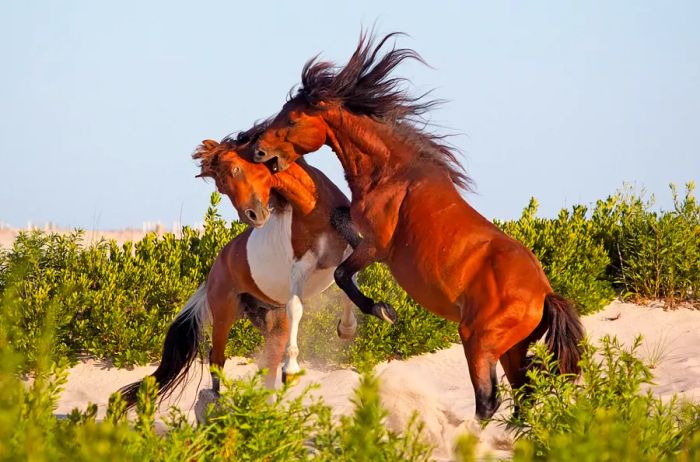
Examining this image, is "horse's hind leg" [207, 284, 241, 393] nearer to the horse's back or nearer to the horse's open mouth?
the horse's open mouth

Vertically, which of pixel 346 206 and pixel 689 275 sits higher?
pixel 689 275

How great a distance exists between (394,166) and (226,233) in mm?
4152

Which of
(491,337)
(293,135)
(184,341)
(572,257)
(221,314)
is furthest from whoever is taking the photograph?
(572,257)

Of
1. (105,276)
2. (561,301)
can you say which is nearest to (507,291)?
(561,301)

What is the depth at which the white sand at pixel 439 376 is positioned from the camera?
6352 mm

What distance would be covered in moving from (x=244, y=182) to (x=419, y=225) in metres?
1.30

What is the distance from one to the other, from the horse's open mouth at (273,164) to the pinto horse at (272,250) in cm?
4

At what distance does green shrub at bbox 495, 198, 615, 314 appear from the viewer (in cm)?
925

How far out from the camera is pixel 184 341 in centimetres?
702

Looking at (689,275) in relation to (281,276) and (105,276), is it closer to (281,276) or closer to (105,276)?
(281,276)

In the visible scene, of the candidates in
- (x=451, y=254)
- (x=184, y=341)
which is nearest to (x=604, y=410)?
(x=451, y=254)

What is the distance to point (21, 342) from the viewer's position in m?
7.97

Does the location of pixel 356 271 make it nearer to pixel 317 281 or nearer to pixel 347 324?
pixel 317 281

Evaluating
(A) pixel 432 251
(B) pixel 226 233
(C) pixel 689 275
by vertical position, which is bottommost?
(A) pixel 432 251
